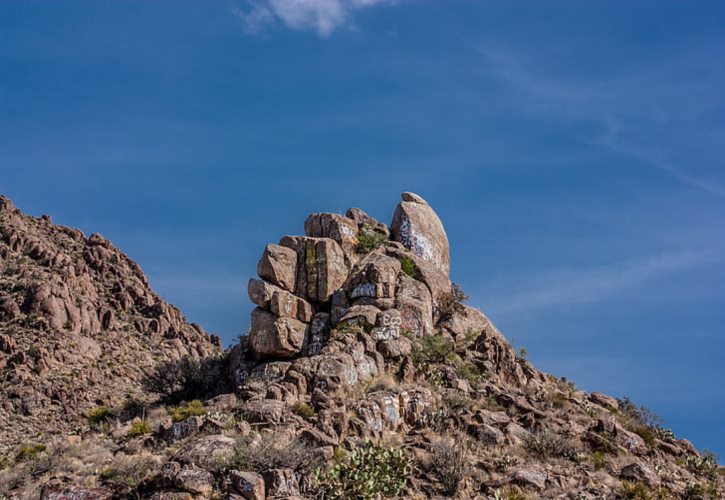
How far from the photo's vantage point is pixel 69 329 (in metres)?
74.6

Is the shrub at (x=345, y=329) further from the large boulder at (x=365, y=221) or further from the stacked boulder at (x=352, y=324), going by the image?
the large boulder at (x=365, y=221)

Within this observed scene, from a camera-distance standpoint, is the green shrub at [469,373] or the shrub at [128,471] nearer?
the shrub at [128,471]

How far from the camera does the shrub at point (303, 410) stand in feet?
118

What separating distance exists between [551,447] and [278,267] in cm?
1624

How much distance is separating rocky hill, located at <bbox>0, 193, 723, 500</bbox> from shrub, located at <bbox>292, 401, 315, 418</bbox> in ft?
0.15

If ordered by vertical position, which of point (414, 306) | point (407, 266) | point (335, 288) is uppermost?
point (407, 266)

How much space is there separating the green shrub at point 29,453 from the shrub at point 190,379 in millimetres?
7172

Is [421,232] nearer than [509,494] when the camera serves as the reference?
No

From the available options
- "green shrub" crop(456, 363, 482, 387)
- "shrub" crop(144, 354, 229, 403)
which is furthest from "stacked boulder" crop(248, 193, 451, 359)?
"shrub" crop(144, 354, 229, 403)

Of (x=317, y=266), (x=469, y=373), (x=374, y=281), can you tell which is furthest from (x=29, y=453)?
(x=469, y=373)

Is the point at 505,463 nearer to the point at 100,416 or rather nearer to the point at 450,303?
the point at 450,303

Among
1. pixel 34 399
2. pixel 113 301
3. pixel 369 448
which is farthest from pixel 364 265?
pixel 113 301

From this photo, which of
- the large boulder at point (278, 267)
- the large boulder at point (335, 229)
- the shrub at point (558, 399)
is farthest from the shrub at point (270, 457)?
the large boulder at point (335, 229)

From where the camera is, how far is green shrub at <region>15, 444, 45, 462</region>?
3997cm
